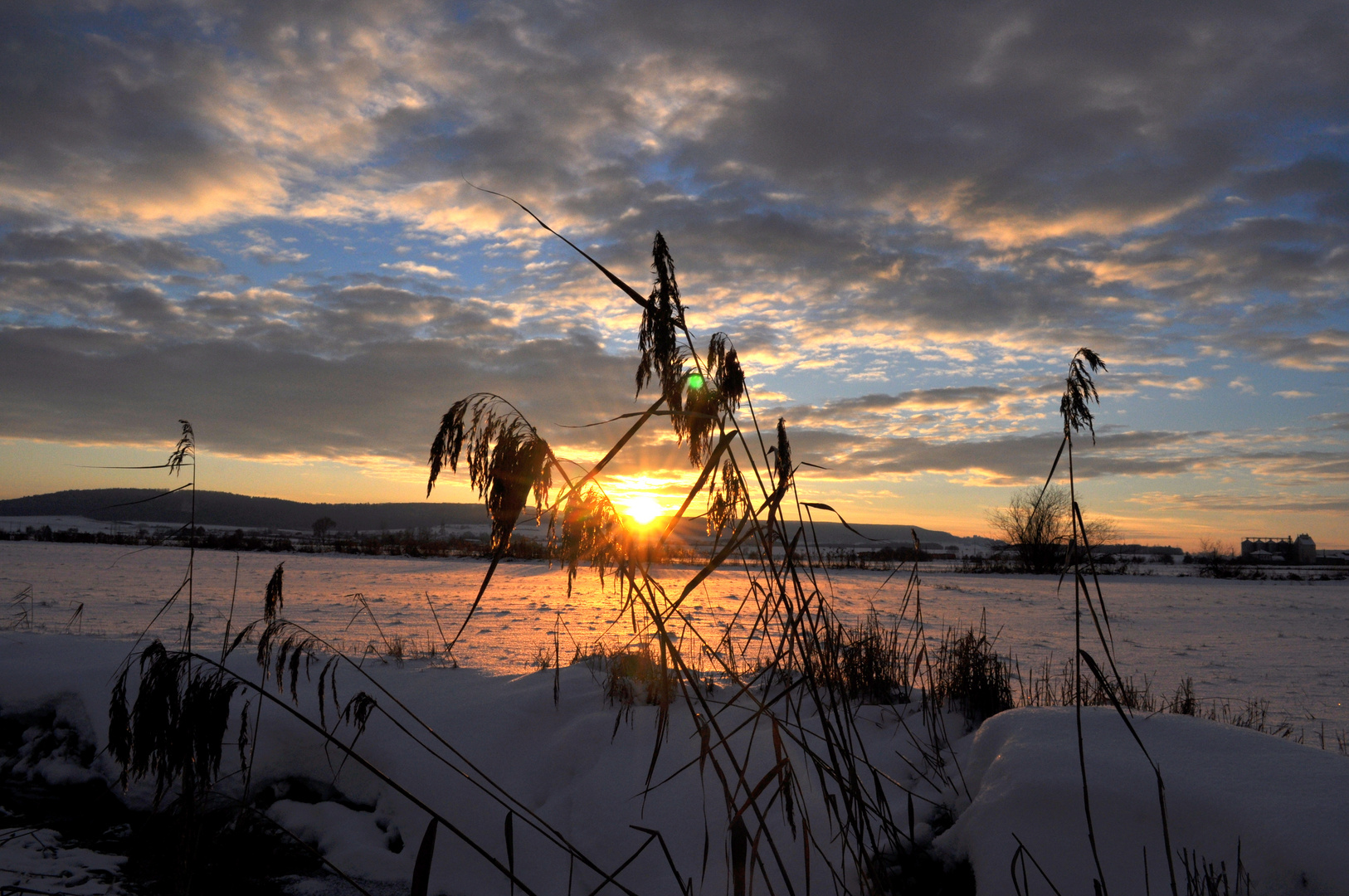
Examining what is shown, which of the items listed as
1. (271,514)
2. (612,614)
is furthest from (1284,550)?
(271,514)

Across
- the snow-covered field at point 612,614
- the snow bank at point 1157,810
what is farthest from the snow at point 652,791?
the snow-covered field at point 612,614

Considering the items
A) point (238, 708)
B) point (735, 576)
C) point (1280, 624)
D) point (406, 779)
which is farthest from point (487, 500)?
point (735, 576)

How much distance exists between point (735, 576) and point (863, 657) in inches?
738

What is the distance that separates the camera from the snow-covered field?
7.48 meters

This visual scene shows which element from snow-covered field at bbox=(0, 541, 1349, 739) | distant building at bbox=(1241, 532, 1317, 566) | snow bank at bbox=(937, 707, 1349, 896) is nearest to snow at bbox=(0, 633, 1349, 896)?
snow bank at bbox=(937, 707, 1349, 896)

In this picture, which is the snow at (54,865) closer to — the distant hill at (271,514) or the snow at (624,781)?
the snow at (624,781)

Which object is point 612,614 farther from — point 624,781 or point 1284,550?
point 1284,550

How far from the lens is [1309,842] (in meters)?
2.09

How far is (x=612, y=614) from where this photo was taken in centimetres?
1177

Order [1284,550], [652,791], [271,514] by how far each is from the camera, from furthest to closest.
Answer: [271,514] → [1284,550] → [652,791]

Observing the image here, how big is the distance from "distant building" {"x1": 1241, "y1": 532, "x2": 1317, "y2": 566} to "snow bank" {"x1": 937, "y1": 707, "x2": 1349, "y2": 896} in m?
77.7

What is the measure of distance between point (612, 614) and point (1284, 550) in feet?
293

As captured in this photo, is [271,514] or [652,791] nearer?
[652,791]

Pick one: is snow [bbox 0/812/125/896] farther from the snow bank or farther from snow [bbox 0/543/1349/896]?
the snow bank
